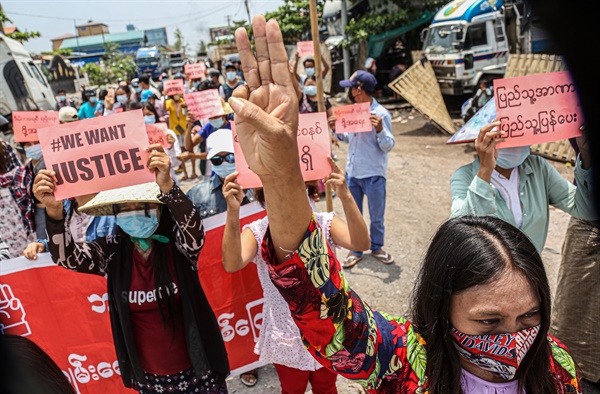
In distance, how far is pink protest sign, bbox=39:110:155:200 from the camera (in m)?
2.05

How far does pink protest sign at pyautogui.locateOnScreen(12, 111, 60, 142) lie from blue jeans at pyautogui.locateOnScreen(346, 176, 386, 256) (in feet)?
9.88

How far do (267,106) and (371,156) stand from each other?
Result: 3502mm

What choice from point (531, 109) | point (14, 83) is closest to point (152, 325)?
point (531, 109)

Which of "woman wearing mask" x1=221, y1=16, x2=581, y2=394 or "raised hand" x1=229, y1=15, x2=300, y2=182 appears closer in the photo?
"raised hand" x1=229, y1=15, x2=300, y2=182

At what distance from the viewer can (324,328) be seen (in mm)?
1128

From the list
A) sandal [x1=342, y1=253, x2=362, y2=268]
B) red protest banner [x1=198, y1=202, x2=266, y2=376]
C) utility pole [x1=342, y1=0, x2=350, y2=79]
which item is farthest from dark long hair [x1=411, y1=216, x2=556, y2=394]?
utility pole [x1=342, y1=0, x2=350, y2=79]

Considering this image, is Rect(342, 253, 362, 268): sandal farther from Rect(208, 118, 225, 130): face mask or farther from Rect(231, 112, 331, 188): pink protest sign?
Rect(231, 112, 331, 188): pink protest sign

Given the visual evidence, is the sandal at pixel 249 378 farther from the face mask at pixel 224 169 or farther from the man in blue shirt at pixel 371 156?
the man in blue shirt at pixel 371 156

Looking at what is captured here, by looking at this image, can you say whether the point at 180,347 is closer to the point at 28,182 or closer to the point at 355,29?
the point at 28,182

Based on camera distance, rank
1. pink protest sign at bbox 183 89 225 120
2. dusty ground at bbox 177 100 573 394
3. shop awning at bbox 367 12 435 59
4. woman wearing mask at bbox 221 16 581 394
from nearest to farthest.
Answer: woman wearing mask at bbox 221 16 581 394, dusty ground at bbox 177 100 573 394, pink protest sign at bbox 183 89 225 120, shop awning at bbox 367 12 435 59

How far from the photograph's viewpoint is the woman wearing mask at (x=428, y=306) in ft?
3.29

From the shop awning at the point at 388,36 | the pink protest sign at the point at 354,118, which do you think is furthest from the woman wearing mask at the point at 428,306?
the shop awning at the point at 388,36

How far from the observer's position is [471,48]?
12.5 metres

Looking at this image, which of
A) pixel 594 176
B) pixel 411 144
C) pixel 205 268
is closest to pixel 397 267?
pixel 205 268
